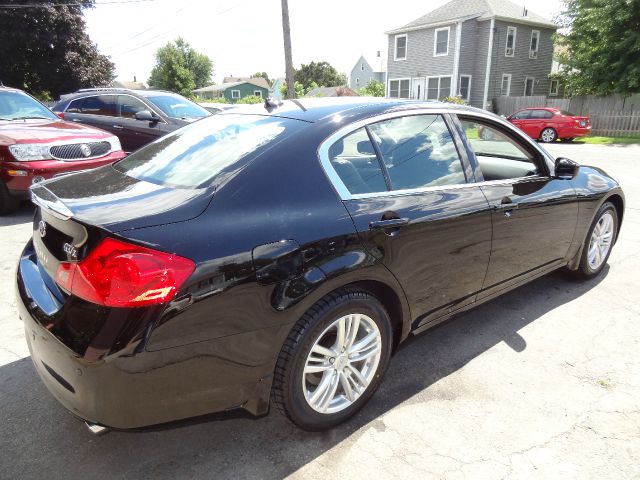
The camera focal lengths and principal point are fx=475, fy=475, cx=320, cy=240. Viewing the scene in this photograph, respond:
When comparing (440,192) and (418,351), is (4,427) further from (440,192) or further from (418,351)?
(440,192)

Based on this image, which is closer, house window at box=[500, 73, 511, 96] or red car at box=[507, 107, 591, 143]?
red car at box=[507, 107, 591, 143]

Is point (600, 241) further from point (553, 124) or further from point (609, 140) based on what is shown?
point (609, 140)

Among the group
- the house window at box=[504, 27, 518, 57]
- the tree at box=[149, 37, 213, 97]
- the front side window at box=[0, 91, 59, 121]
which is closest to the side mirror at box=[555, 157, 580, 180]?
the front side window at box=[0, 91, 59, 121]

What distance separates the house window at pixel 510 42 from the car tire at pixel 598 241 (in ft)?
97.6

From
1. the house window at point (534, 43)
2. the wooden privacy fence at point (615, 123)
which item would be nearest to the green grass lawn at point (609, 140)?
the wooden privacy fence at point (615, 123)

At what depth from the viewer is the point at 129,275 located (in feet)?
5.87

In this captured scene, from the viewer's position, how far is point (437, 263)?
109 inches

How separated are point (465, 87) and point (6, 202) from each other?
97.4 ft

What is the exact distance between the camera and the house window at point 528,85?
32328 mm

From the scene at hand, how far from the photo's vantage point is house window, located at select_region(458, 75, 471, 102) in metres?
30.6

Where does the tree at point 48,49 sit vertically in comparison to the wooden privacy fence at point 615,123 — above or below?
above

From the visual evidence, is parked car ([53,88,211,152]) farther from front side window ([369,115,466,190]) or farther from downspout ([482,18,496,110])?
downspout ([482,18,496,110])

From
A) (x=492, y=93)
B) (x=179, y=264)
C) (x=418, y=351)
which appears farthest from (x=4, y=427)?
(x=492, y=93)

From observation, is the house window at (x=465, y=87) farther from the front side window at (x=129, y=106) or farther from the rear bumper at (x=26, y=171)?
the rear bumper at (x=26, y=171)
